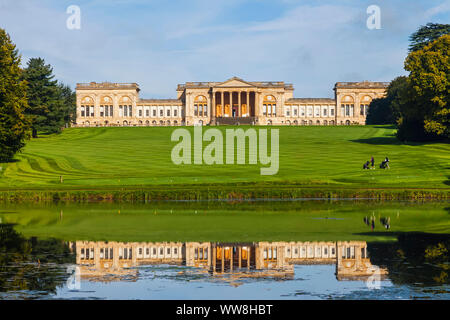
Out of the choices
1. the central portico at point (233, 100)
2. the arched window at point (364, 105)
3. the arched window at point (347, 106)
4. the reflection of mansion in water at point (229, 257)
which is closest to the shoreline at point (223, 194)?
the reflection of mansion in water at point (229, 257)

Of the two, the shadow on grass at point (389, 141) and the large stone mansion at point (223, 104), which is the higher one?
the large stone mansion at point (223, 104)

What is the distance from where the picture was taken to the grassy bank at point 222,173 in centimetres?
4888

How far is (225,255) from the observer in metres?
22.6

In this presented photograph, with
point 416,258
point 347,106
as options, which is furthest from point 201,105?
point 416,258

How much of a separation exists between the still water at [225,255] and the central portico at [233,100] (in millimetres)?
130409

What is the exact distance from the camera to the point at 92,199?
4784 cm

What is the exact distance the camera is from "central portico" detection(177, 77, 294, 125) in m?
167

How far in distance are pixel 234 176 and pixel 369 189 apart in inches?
624

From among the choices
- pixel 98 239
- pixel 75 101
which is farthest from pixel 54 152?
pixel 75 101

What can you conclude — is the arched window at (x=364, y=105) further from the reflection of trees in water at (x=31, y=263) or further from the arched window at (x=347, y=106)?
the reflection of trees in water at (x=31, y=263)
